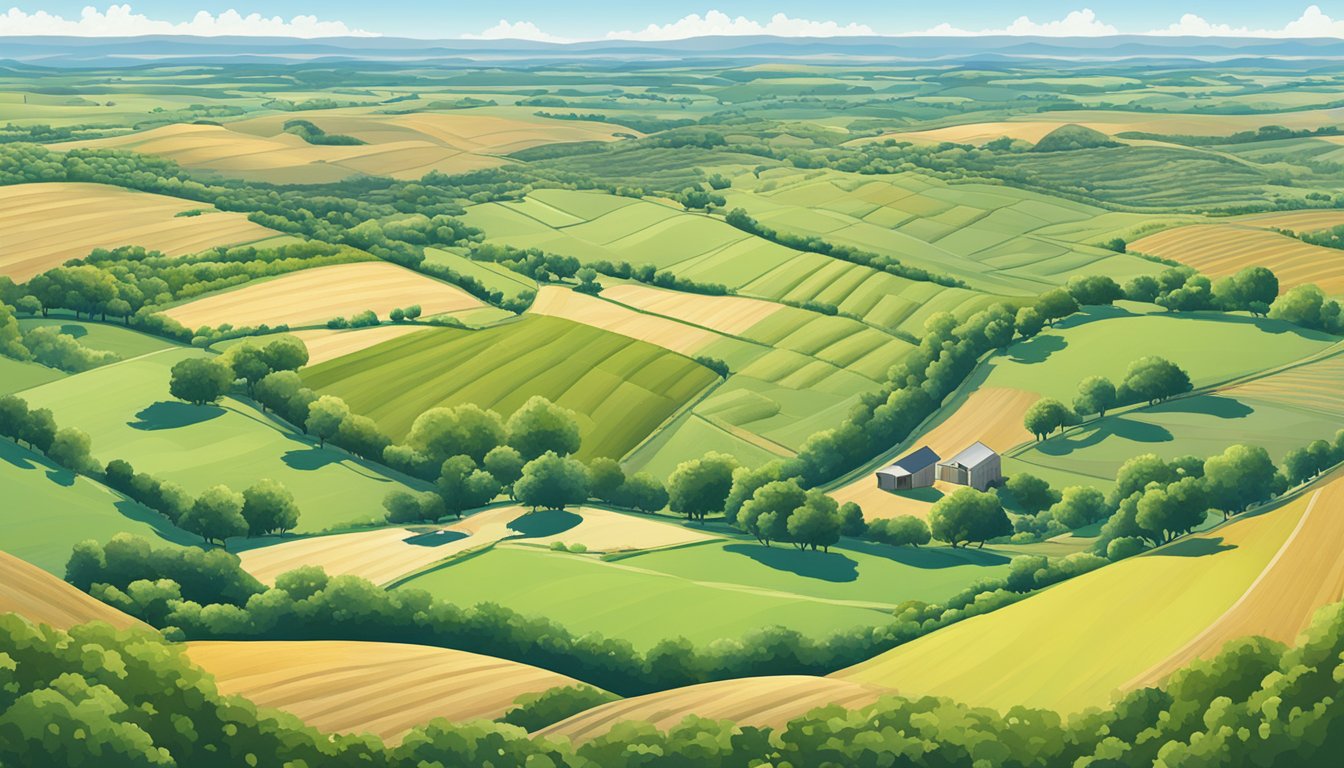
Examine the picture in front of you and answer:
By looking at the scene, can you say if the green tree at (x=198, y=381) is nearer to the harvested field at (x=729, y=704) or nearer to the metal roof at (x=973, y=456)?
the metal roof at (x=973, y=456)

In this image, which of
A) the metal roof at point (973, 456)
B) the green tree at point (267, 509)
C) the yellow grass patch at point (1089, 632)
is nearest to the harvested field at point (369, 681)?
the yellow grass patch at point (1089, 632)

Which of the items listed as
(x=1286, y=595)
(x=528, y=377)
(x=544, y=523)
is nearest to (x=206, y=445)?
(x=544, y=523)

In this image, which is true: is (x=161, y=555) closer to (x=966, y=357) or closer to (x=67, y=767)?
(x=67, y=767)

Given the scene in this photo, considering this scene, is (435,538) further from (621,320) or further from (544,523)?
(621,320)

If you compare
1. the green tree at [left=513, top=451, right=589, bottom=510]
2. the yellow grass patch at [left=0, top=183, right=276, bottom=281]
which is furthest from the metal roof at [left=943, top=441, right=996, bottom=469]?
the yellow grass patch at [left=0, top=183, right=276, bottom=281]

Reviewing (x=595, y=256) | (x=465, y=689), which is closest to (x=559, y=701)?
(x=465, y=689)

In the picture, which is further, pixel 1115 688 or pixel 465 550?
pixel 465 550
